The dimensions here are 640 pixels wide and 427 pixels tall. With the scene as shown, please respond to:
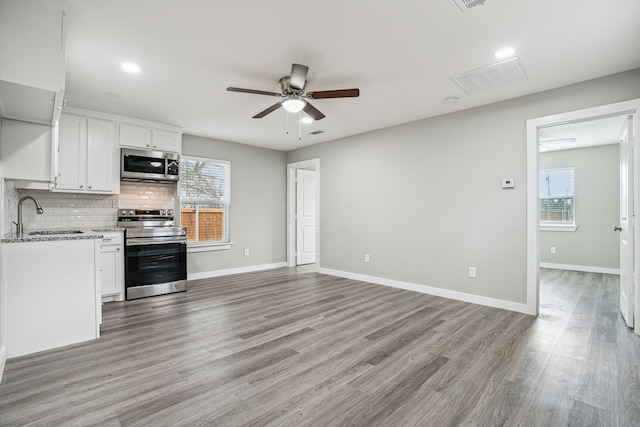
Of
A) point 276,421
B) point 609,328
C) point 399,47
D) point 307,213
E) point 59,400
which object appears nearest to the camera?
point 276,421

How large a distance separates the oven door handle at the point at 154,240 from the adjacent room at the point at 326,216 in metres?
0.02

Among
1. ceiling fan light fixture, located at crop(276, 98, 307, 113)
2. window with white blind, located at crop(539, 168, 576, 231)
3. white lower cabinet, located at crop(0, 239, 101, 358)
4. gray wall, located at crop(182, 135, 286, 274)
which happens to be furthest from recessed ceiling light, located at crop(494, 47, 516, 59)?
window with white blind, located at crop(539, 168, 576, 231)

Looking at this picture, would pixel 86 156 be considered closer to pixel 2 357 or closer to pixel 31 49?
pixel 31 49

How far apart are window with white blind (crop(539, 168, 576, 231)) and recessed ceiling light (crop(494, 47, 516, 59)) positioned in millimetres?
4972

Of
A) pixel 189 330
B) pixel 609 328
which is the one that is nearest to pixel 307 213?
pixel 189 330

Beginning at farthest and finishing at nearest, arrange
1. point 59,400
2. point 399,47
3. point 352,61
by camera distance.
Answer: point 352,61, point 399,47, point 59,400

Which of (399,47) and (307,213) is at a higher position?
(399,47)

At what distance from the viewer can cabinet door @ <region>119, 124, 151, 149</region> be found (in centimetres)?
436

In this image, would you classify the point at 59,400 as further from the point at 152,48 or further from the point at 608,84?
the point at 608,84

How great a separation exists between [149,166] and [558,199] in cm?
773

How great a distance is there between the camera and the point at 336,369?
2.22 m

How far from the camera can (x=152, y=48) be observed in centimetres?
258

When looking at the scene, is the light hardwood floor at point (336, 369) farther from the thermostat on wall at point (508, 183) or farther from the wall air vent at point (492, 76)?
the wall air vent at point (492, 76)

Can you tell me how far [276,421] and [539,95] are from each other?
4.05 meters
